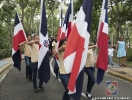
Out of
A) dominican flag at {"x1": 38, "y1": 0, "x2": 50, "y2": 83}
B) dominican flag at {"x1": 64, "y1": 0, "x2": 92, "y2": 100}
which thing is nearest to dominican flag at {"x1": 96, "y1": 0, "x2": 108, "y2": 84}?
dominican flag at {"x1": 64, "y1": 0, "x2": 92, "y2": 100}

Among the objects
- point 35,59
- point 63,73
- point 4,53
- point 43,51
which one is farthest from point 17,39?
point 4,53

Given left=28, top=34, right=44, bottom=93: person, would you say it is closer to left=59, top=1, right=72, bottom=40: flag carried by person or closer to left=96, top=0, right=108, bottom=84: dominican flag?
left=59, top=1, right=72, bottom=40: flag carried by person

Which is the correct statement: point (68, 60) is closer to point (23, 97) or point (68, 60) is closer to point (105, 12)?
point (105, 12)

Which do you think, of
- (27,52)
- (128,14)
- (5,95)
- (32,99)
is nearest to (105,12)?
(32,99)

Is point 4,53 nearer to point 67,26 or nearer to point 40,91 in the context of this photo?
point 67,26

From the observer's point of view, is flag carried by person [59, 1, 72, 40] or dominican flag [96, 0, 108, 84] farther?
flag carried by person [59, 1, 72, 40]

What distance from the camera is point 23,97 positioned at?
23.5 feet

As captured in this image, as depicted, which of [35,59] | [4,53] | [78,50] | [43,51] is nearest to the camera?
[78,50]

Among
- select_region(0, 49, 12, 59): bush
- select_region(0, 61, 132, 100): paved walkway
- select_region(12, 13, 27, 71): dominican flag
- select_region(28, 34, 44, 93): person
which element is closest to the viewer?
select_region(0, 61, 132, 100): paved walkway

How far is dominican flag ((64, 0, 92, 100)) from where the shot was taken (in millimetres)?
4891

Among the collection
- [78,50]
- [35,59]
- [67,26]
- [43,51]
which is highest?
[67,26]

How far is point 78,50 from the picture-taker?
4.91 meters

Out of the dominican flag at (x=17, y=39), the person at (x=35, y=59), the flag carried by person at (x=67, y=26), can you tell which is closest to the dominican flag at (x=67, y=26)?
the flag carried by person at (x=67, y=26)

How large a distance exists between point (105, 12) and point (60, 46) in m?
1.75
